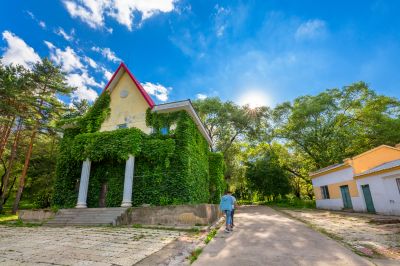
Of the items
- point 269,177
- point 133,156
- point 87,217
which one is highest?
point 269,177

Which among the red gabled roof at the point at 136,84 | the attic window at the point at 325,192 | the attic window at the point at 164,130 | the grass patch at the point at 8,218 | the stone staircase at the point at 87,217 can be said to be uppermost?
the red gabled roof at the point at 136,84

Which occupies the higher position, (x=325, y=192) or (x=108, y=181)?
(x=108, y=181)

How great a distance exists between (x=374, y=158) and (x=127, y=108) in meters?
21.9

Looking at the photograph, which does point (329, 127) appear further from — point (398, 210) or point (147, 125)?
point (147, 125)

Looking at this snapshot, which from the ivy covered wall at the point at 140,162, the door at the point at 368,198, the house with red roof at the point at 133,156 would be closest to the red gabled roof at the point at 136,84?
the house with red roof at the point at 133,156

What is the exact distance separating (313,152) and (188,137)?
2529 centimetres

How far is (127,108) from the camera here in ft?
56.9

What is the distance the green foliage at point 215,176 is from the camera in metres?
21.5

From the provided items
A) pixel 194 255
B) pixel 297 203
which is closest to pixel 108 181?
pixel 194 255

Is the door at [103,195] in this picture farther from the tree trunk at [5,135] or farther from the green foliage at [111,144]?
the tree trunk at [5,135]

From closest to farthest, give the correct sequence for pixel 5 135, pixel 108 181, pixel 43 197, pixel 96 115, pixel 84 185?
pixel 84 185
pixel 108 181
pixel 96 115
pixel 5 135
pixel 43 197

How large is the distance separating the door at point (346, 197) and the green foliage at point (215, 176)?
11789 mm

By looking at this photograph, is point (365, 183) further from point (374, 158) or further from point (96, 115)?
point (96, 115)

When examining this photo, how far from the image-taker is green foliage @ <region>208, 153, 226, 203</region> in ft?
70.4
